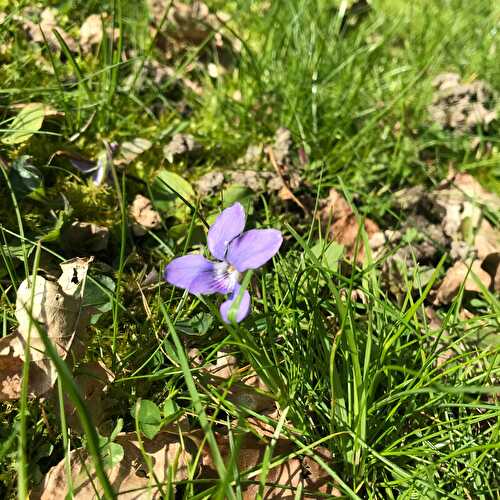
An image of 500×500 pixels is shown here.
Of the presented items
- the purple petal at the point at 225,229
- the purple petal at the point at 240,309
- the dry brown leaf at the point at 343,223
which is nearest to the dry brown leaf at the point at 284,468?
the purple petal at the point at 240,309

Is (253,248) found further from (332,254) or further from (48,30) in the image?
(48,30)

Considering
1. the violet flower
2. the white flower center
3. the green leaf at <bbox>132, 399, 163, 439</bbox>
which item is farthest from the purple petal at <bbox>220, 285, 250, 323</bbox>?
the green leaf at <bbox>132, 399, 163, 439</bbox>

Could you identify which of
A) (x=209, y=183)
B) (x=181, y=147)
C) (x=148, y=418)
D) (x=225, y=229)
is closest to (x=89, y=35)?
(x=181, y=147)

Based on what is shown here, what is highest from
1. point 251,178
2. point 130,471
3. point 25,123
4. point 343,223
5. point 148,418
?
point 25,123

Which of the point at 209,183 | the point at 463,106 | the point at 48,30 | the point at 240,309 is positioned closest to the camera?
the point at 240,309

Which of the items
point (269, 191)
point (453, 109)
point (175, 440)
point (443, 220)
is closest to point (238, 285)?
point (175, 440)

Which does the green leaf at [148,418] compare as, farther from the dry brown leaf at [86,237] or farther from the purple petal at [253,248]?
the dry brown leaf at [86,237]

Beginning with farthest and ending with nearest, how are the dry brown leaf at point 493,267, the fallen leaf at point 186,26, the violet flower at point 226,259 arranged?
the fallen leaf at point 186,26 → the dry brown leaf at point 493,267 → the violet flower at point 226,259
